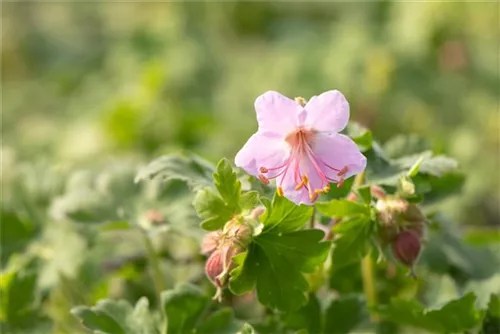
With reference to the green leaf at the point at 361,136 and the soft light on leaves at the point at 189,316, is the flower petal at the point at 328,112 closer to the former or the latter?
the green leaf at the point at 361,136

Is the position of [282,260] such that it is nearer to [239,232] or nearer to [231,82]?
[239,232]

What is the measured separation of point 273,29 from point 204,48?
0.59 metres

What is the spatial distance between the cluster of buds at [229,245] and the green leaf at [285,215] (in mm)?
18

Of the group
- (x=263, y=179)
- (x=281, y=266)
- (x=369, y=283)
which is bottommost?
(x=369, y=283)

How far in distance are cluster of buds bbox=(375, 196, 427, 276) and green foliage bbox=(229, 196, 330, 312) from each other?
0.07m

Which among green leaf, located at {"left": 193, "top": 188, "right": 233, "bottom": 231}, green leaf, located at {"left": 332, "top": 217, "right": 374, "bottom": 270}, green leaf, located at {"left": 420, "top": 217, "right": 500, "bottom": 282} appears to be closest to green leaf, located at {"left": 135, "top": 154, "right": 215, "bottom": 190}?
green leaf, located at {"left": 193, "top": 188, "right": 233, "bottom": 231}

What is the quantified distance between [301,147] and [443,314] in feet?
0.81

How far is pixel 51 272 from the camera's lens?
1125 mm

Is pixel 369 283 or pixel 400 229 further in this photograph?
pixel 369 283

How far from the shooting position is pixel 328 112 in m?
0.80

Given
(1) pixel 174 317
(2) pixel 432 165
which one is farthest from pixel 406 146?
(1) pixel 174 317

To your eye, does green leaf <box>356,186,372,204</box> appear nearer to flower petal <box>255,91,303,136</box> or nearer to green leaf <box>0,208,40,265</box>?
flower petal <box>255,91,303,136</box>

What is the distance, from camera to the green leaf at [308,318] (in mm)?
944

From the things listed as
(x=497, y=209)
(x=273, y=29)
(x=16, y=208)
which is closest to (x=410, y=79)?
(x=497, y=209)
